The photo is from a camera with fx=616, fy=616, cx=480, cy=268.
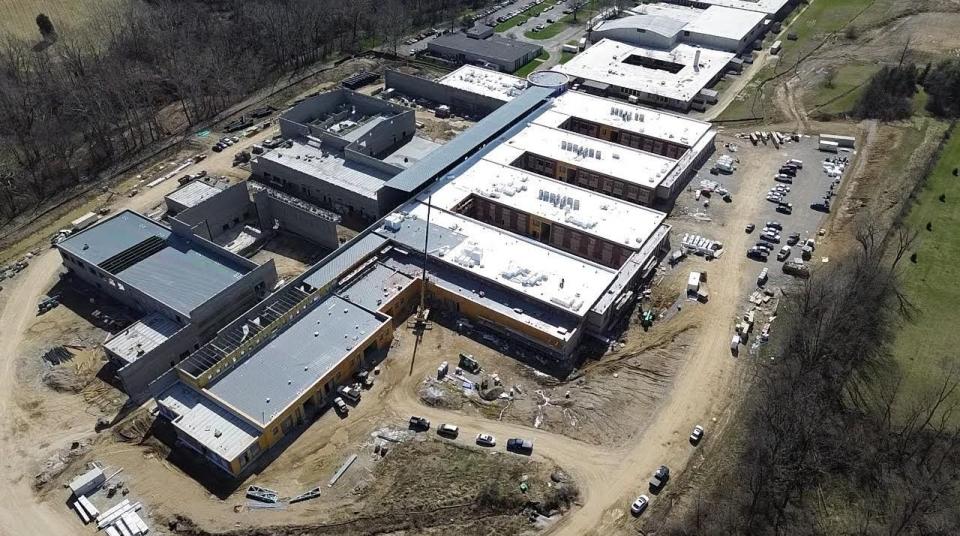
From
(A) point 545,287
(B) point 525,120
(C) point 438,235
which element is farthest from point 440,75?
(A) point 545,287

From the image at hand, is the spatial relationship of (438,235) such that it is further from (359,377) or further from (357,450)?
(357,450)

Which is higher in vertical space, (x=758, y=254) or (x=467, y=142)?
(x=467, y=142)

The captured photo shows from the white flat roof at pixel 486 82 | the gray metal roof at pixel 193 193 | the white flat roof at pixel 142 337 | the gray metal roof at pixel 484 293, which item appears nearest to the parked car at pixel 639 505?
the gray metal roof at pixel 484 293

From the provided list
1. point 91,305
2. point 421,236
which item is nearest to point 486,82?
point 421,236

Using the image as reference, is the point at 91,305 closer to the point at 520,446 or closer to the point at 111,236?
the point at 111,236

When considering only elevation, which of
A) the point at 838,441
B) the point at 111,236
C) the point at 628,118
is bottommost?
the point at 838,441

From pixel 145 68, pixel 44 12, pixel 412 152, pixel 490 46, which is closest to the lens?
pixel 412 152

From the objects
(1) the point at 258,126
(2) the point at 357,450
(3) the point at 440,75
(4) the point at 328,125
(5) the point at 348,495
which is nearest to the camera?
(5) the point at 348,495
